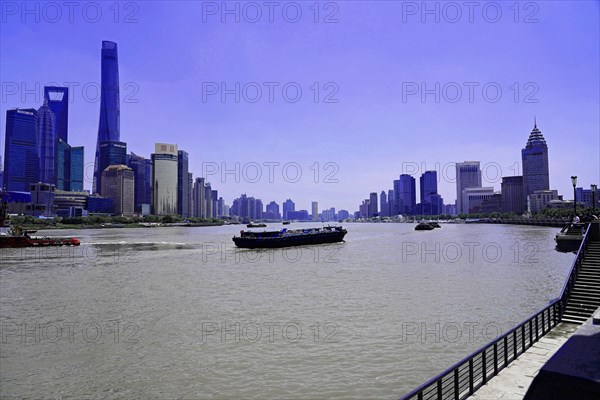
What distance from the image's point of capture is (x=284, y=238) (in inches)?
3583

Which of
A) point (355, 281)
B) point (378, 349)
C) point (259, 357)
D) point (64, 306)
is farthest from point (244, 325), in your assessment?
point (355, 281)

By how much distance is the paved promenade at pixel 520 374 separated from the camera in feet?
35.0

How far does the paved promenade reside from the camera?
1068cm

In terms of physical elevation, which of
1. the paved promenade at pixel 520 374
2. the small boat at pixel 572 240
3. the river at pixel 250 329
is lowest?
the river at pixel 250 329

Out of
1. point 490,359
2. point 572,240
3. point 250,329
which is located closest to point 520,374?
point 490,359

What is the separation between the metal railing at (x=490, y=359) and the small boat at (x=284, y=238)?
A: 6775cm

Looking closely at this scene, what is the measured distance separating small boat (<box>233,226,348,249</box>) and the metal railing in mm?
67747

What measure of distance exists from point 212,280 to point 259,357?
Result: 23.8m

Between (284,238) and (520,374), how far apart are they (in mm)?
79800

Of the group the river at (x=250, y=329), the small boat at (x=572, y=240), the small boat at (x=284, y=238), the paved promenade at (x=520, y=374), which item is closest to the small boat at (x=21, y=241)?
the small boat at (x=284, y=238)

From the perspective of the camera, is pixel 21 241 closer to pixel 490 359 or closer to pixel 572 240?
pixel 490 359

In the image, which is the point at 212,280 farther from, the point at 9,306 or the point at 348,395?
the point at 348,395

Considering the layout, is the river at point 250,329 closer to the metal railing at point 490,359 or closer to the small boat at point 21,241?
the metal railing at point 490,359

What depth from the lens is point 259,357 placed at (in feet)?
58.7
